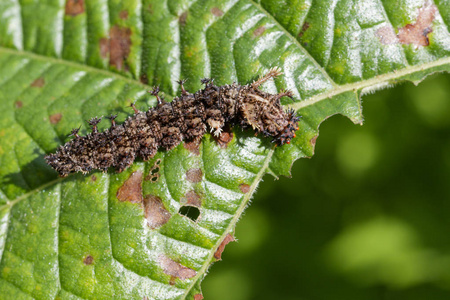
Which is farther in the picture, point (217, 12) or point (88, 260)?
point (217, 12)

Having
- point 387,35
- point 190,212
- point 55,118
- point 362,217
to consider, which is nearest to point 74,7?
point 55,118

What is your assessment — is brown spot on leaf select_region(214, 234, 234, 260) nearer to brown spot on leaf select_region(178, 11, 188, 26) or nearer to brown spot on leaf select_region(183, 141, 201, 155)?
brown spot on leaf select_region(183, 141, 201, 155)

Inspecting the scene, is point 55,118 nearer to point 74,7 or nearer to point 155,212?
point 74,7

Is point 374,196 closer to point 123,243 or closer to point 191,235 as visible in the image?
point 191,235

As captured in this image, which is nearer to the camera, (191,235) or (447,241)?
(191,235)

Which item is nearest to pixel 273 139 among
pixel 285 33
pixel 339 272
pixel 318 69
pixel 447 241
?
pixel 318 69

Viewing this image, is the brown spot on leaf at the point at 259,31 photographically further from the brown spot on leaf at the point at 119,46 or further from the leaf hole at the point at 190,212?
the leaf hole at the point at 190,212

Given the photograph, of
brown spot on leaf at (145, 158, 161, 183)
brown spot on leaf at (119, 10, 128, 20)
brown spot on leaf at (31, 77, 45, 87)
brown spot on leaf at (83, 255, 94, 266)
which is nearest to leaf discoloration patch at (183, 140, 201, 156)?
brown spot on leaf at (145, 158, 161, 183)
